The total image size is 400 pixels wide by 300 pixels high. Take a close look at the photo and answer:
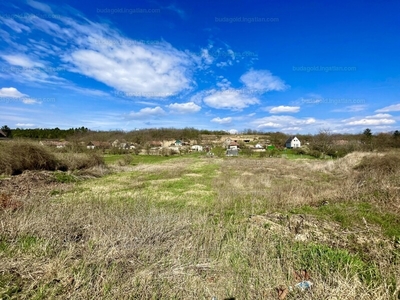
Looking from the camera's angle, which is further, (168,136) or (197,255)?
(168,136)

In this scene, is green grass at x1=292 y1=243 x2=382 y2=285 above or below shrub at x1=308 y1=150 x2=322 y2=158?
above

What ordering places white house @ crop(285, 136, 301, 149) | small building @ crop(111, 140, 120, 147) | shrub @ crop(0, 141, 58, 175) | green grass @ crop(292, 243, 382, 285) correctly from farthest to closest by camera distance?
white house @ crop(285, 136, 301, 149), small building @ crop(111, 140, 120, 147), shrub @ crop(0, 141, 58, 175), green grass @ crop(292, 243, 382, 285)

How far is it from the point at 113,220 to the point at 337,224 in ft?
21.1

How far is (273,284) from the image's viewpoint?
3.51 meters

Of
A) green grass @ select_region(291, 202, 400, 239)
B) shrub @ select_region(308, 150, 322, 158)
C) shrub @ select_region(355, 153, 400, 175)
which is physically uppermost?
shrub @ select_region(355, 153, 400, 175)

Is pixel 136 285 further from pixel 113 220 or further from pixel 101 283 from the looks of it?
pixel 113 220

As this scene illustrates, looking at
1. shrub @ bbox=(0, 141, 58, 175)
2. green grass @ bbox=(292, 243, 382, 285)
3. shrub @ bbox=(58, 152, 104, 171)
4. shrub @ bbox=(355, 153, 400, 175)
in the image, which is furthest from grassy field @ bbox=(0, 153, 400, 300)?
shrub @ bbox=(58, 152, 104, 171)

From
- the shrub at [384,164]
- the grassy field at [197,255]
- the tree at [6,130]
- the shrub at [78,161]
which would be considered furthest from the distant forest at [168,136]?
the grassy field at [197,255]

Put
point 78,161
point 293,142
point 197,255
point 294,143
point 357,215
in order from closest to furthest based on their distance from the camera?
point 197,255
point 357,215
point 78,161
point 294,143
point 293,142

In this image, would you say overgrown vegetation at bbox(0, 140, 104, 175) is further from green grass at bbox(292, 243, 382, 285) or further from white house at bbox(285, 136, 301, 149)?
white house at bbox(285, 136, 301, 149)

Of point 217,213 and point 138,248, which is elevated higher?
point 138,248

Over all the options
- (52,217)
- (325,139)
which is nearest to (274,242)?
(52,217)

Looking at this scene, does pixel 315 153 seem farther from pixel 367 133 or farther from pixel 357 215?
pixel 357 215

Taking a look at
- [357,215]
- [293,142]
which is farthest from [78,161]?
[293,142]
